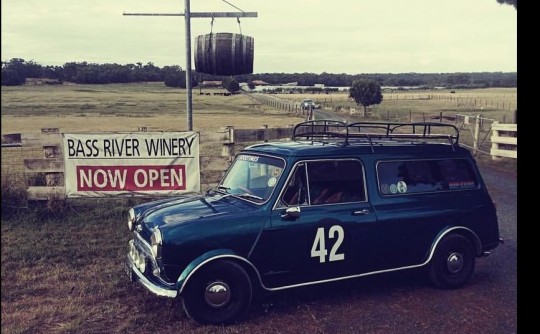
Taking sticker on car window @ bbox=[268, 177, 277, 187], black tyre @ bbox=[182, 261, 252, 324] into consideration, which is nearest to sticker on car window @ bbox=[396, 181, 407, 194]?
sticker on car window @ bbox=[268, 177, 277, 187]

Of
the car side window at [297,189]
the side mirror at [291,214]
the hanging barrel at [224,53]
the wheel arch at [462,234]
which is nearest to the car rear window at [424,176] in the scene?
the wheel arch at [462,234]

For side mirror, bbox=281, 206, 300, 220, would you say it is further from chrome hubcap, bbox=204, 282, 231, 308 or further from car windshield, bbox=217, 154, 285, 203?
chrome hubcap, bbox=204, 282, 231, 308

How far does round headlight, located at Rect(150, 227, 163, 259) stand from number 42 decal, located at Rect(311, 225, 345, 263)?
1.55 metres

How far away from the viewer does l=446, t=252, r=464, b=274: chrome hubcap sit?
5676mm

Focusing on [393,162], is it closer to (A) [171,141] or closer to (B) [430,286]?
(B) [430,286]

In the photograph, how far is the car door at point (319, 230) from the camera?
4.82 meters

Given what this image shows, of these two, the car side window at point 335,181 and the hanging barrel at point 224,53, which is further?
the hanging barrel at point 224,53

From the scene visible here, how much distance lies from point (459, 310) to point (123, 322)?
346 centimetres

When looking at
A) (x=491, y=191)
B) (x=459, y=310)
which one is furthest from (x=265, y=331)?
(x=491, y=191)

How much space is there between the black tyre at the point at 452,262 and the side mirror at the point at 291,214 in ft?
6.20

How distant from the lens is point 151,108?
46.2 metres

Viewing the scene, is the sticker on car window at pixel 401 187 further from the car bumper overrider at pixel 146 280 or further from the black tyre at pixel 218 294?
the car bumper overrider at pixel 146 280
